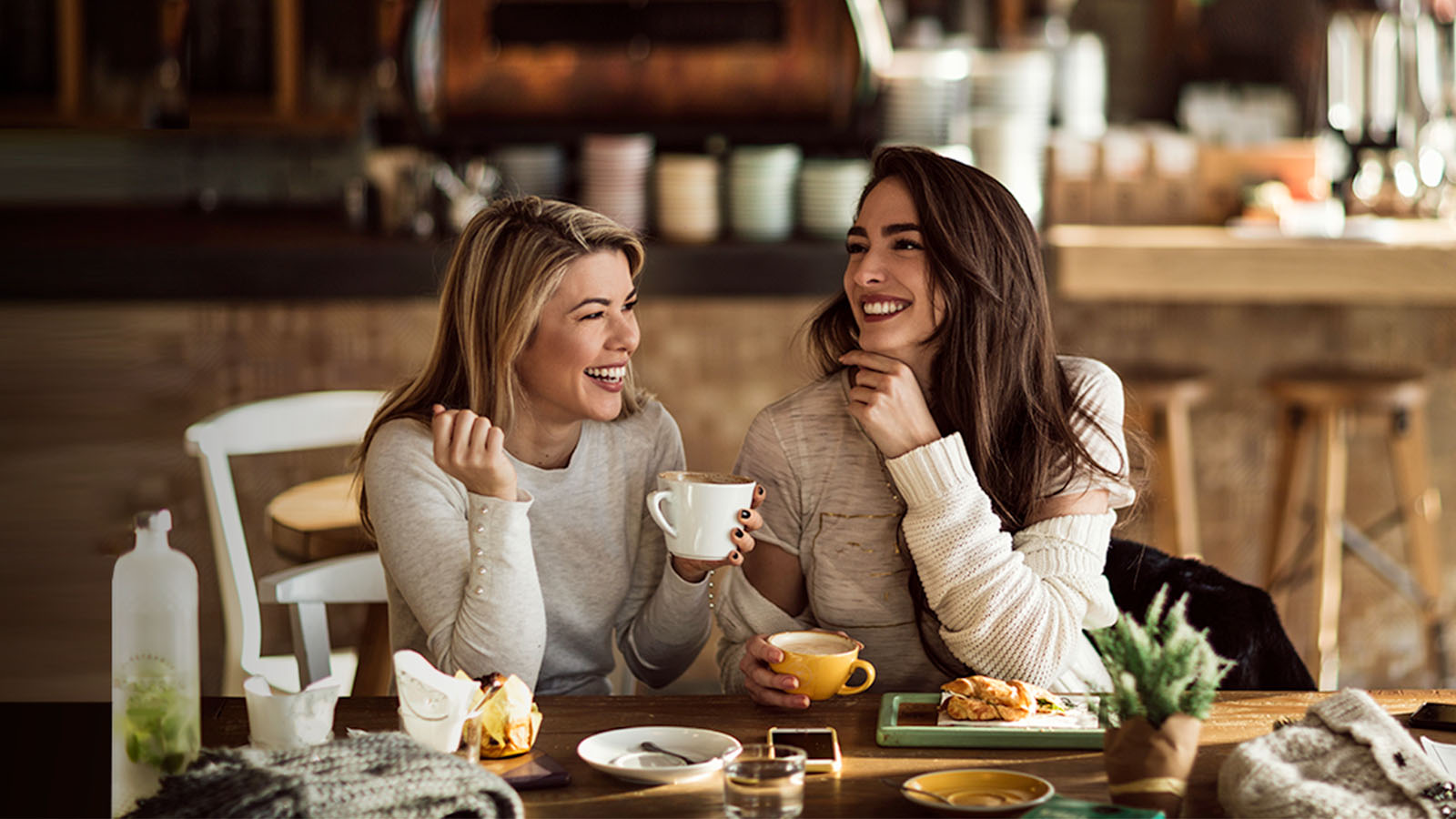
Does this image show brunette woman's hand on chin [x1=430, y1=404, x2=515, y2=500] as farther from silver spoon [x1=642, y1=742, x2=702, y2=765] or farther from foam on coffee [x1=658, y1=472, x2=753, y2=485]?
silver spoon [x1=642, y1=742, x2=702, y2=765]

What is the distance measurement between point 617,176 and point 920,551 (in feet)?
6.88

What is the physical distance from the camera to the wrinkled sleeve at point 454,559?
1660 mm

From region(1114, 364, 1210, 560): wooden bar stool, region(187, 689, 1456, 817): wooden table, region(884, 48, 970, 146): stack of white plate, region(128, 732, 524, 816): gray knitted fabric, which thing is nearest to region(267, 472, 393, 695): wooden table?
region(187, 689, 1456, 817): wooden table

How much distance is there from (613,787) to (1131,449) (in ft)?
3.57

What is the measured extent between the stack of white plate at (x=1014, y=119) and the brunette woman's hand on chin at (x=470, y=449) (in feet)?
7.48

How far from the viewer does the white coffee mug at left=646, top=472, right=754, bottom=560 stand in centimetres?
156

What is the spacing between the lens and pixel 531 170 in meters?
3.62

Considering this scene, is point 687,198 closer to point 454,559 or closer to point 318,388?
point 318,388

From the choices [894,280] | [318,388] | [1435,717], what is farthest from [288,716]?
[318,388]

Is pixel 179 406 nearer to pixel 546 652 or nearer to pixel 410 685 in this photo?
pixel 546 652

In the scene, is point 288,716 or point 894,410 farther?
point 894,410

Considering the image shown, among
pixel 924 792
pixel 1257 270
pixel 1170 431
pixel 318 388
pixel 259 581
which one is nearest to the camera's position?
pixel 924 792

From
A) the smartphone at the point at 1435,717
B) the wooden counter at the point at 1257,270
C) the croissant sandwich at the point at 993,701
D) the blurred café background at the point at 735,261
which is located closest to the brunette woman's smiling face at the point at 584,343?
the croissant sandwich at the point at 993,701

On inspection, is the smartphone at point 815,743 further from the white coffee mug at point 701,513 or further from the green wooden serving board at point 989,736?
the white coffee mug at point 701,513
